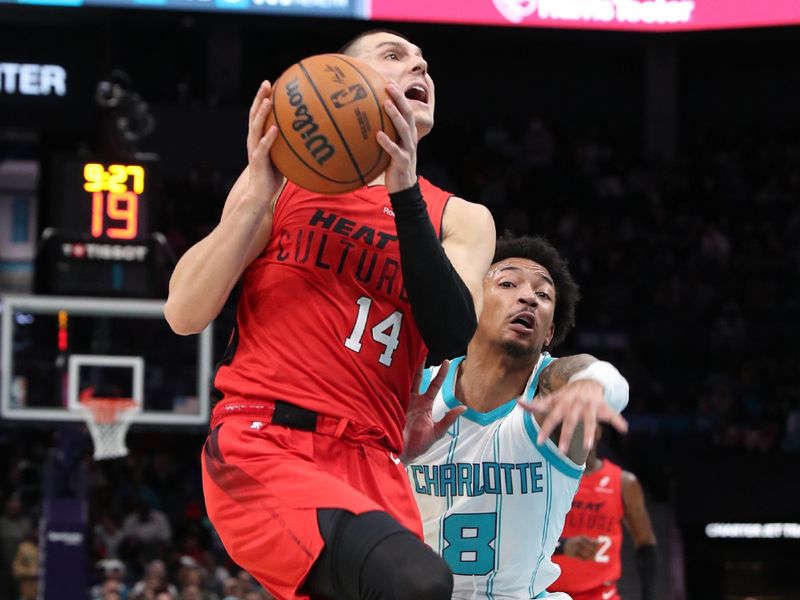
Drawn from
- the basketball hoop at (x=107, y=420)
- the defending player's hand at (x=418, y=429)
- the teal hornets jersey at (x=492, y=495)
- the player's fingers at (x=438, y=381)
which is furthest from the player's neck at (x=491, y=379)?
the basketball hoop at (x=107, y=420)

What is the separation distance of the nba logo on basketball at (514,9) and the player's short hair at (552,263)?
10018 millimetres

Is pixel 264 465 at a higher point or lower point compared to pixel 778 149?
lower

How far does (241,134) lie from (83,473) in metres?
6.52

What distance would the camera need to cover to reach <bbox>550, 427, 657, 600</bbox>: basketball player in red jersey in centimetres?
755

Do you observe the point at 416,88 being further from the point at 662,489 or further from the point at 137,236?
the point at 662,489

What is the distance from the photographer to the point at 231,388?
3492 mm

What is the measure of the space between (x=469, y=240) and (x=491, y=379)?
3.89ft

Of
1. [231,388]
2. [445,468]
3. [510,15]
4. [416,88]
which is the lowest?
[445,468]

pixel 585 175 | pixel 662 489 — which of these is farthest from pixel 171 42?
pixel 662 489

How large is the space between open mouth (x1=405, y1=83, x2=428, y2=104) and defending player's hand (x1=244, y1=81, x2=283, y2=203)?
18.2 inches

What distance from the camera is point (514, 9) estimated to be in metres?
14.9

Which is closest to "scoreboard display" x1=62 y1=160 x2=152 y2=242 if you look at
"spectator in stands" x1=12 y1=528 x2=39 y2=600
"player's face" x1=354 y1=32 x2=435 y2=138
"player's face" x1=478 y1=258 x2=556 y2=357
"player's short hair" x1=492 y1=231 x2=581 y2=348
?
"spectator in stands" x1=12 y1=528 x2=39 y2=600

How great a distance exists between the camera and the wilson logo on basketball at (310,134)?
10.9ft

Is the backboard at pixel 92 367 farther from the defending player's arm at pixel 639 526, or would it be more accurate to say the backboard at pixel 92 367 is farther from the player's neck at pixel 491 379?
the player's neck at pixel 491 379
